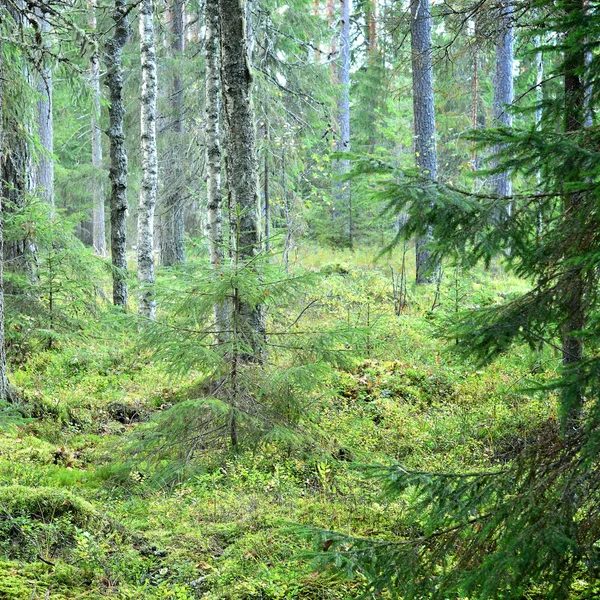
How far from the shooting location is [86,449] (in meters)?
6.74

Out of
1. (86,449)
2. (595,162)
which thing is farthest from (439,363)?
(595,162)

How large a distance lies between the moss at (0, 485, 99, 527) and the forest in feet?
0.06

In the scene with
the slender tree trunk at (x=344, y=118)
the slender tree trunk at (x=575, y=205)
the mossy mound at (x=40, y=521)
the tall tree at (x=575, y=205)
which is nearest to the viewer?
the tall tree at (x=575, y=205)

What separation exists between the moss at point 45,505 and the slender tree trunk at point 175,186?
12421 mm

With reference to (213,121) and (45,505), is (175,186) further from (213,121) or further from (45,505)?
(45,505)

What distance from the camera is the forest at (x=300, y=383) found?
288 cm

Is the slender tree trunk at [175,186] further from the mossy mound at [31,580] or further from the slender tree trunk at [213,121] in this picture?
the mossy mound at [31,580]

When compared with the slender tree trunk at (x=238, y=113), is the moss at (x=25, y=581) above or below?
below

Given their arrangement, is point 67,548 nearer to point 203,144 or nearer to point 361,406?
point 361,406

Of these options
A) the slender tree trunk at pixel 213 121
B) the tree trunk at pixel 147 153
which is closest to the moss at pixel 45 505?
the slender tree trunk at pixel 213 121

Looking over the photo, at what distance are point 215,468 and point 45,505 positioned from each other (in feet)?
6.12

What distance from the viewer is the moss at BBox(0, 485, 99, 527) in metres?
4.09

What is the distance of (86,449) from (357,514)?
3544mm

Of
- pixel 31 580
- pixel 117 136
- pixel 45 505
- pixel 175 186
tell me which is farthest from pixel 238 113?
pixel 175 186
